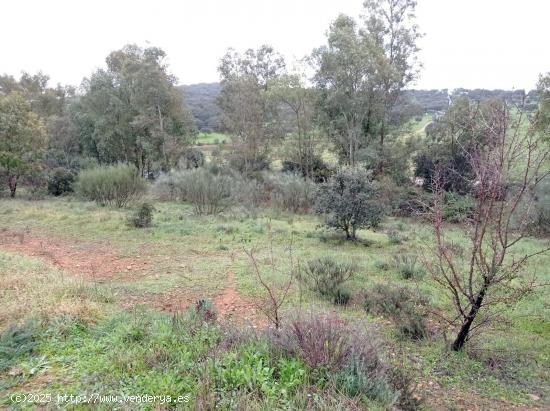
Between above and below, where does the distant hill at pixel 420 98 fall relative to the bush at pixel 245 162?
above

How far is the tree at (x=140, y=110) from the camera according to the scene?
26156 millimetres

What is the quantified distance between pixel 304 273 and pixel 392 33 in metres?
20.6

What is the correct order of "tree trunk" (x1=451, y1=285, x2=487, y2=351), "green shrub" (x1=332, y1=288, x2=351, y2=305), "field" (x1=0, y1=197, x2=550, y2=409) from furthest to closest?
"green shrub" (x1=332, y1=288, x2=351, y2=305) → "tree trunk" (x1=451, y1=285, x2=487, y2=351) → "field" (x1=0, y1=197, x2=550, y2=409)

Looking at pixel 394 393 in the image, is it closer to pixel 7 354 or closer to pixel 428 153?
pixel 7 354

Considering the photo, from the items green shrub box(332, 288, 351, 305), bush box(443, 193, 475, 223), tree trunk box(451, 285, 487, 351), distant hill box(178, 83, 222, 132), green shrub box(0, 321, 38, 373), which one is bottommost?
bush box(443, 193, 475, 223)

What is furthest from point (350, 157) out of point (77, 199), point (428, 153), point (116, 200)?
point (77, 199)

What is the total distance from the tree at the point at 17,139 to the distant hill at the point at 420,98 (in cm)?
989

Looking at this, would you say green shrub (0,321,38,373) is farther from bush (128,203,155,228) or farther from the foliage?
the foliage

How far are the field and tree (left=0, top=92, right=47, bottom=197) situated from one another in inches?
517

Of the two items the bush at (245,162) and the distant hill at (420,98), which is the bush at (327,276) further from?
the bush at (245,162)

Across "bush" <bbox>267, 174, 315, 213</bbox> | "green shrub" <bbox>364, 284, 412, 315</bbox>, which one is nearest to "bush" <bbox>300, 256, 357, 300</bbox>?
"green shrub" <bbox>364, 284, 412, 315</bbox>

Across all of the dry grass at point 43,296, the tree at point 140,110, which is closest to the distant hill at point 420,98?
the tree at point 140,110

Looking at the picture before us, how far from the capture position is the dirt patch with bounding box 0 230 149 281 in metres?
8.20

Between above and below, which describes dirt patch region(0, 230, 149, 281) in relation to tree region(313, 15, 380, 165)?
below
